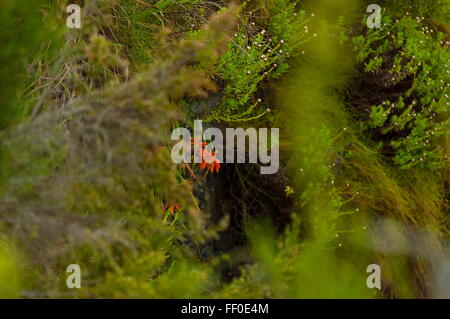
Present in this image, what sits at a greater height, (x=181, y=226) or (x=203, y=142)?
(x=203, y=142)

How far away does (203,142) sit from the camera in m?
2.85

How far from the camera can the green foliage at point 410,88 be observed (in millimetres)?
3201

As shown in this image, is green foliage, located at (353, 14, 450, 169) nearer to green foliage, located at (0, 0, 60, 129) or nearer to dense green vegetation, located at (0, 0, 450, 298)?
dense green vegetation, located at (0, 0, 450, 298)

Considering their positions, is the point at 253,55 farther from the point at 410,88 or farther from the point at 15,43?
the point at 15,43

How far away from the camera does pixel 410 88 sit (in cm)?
329

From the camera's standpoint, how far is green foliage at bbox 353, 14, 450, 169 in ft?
10.5

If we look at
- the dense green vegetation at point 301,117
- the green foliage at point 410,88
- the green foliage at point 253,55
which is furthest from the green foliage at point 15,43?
the green foliage at point 410,88

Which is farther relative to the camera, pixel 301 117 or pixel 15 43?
pixel 301 117

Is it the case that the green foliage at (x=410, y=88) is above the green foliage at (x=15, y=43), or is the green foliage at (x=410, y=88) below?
above

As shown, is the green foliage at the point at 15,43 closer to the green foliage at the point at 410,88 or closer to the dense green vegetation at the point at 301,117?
the dense green vegetation at the point at 301,117

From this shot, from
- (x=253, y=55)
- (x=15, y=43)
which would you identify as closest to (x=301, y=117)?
(x=253, y=55)
